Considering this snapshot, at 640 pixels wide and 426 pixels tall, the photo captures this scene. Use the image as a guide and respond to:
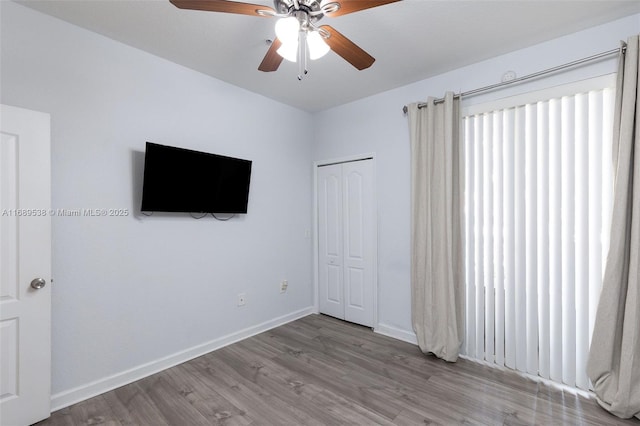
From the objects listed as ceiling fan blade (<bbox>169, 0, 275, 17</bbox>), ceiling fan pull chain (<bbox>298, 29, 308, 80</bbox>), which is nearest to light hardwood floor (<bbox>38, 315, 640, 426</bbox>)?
ceiling fan pull chain (<bbox>298, 29, 308, 80</bbox>)

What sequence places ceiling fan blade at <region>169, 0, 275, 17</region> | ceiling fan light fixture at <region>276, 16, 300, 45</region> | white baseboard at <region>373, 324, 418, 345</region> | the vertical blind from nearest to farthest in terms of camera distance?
ceiling fan blade at <region>169, 0, 275, 17</region>, ceiling fan light fixture at <region>276, 16, 300, 45</region>, the vertical blind, white baseboard at <region>373, 324, 418, 345</region>

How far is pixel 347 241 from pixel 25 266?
2.93 meters

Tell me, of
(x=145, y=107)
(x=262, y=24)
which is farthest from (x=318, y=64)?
(x=145, y=107)

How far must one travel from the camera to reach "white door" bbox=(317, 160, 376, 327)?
359 centimetres

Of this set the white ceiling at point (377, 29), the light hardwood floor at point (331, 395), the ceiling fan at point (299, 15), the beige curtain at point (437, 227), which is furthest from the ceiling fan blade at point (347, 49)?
the light hardwood floor at point (331, 395)

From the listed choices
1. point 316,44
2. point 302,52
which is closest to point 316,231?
point 302,52

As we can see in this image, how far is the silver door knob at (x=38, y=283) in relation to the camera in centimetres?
192

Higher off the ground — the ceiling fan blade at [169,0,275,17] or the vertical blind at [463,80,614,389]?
the ceiling fan blade at [169,0,275,17]

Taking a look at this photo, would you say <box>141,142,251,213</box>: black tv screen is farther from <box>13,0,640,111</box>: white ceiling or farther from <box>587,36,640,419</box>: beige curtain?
<box>587,36,640,419</box>: beige curtain

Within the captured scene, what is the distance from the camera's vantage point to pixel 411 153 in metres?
3.08

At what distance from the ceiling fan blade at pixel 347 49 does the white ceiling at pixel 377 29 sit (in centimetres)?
42

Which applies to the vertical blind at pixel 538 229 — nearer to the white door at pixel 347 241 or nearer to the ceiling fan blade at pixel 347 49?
the white door at pixel 347 241

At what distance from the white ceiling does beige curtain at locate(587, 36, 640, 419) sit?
1.92 feet

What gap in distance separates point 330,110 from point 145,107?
2194mm
